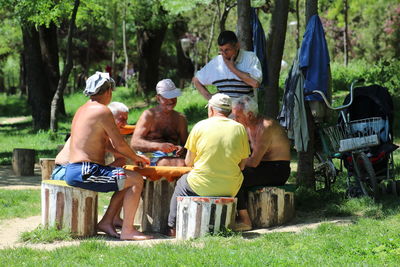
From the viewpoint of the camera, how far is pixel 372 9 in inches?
1449

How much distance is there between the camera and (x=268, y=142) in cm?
793

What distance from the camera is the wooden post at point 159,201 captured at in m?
7.85

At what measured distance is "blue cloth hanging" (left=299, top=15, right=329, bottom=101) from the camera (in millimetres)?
8859

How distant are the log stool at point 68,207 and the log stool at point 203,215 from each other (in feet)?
3.19

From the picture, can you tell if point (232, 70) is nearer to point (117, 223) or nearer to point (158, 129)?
point (158, 129)

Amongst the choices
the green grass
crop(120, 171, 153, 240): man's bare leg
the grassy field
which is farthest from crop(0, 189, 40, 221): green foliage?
the green grass

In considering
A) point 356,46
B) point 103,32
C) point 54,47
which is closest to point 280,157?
point 54,47

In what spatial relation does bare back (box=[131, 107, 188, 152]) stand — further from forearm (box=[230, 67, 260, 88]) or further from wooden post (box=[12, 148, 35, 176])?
wooden post (box=[12, 148, 35, 176])

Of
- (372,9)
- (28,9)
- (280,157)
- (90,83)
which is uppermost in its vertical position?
(372,9)

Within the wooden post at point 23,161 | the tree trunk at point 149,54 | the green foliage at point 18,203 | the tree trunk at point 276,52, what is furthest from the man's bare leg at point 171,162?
the tree trunk at point 149,54

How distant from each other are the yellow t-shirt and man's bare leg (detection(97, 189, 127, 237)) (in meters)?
0.93

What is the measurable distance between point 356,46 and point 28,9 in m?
26.9

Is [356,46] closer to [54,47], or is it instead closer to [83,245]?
[54,47]

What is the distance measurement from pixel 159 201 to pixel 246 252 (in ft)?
6.93
